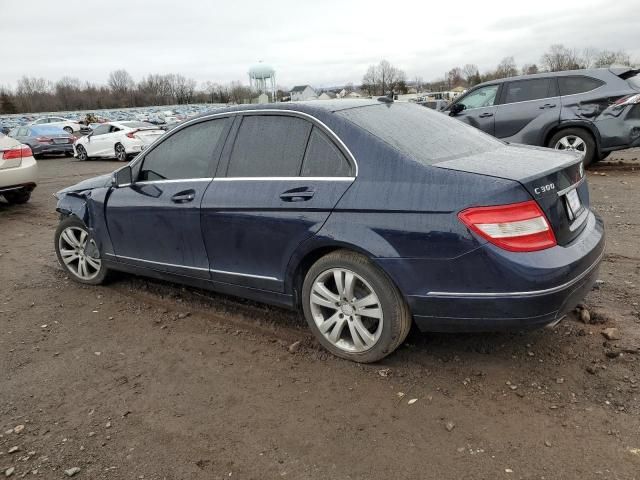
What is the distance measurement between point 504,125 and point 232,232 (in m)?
7.55

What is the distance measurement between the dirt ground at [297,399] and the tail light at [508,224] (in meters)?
0.85

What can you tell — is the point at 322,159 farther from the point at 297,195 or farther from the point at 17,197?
the point at 17,197

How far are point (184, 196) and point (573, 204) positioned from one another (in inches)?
104

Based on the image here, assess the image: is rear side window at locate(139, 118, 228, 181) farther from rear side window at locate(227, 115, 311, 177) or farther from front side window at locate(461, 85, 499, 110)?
front side window at locate(461, 85, 499, 110)

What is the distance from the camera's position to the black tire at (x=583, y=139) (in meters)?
9.07

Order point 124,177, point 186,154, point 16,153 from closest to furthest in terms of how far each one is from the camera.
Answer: point 186,154
point 124,177
point 16,153

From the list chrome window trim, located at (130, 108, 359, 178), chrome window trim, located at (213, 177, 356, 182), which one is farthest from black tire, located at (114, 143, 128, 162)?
Answer: chrome window trim, located at (213, 177, 356, 182)

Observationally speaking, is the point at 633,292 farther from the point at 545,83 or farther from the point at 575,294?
the point at 545,83

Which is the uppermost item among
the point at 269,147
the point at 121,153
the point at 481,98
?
the point at 481,98

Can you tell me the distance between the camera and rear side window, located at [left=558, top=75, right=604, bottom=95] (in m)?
9.07

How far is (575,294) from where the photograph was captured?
2.93 m

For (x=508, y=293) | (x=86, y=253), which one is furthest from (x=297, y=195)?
(x=86, y=253)

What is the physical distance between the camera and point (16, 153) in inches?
358

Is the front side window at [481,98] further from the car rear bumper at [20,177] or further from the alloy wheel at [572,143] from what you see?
the car rear bumper at [20,177]
